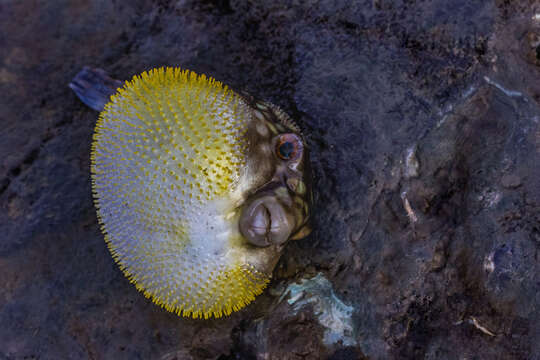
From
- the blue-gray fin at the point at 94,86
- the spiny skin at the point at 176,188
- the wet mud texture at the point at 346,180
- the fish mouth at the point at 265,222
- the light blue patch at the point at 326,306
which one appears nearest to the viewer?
the spiny skin at the point at 176,188

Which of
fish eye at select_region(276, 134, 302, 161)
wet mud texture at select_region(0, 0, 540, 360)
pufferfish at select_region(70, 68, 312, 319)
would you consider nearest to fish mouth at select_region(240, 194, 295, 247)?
pufferfish at select_region(70, 68, 312, 319)

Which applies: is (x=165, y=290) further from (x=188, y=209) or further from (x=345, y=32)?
(x=345, y=32)

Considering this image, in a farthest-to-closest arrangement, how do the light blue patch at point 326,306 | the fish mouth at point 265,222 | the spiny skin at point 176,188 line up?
the light blue patch at point 326,306 < the fish mouth at point 265,222 < the spiny skin at point 176,188

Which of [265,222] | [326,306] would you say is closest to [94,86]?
[265,222]

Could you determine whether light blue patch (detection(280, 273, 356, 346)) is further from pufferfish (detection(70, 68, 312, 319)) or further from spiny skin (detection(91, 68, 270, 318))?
spiny skin (detection(91, 68, 270, 318))

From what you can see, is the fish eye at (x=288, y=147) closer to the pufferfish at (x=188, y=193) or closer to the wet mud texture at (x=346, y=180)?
the pufferfish at (x=188, y=193)

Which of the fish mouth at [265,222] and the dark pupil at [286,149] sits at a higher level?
the dark pupil at [286,149]

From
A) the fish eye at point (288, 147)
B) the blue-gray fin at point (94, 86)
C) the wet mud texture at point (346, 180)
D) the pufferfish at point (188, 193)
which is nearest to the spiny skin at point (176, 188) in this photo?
the pufferfish at point (188, 193)

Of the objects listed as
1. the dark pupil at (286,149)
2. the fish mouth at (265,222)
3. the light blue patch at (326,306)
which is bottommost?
the light blue patch at (326,306)

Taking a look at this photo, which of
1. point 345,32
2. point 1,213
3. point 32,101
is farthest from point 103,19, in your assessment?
point 345,32
